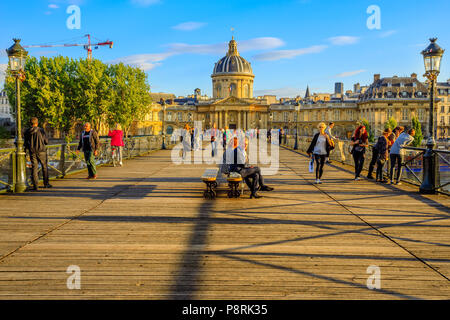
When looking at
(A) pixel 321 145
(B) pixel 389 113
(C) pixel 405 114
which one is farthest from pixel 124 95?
(C) pixel 405 114

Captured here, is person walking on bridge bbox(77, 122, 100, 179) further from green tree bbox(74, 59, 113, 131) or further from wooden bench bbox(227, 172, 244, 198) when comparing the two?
green tree bbox(74, 59, 113, 131)

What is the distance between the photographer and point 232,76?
10656 cm

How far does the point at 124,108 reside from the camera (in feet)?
183

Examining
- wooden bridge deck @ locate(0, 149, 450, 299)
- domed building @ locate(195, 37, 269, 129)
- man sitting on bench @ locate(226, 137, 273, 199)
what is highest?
domed building @ locate(195, 37, 269, 129)

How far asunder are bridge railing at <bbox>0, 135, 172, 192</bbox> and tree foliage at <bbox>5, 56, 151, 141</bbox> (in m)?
26.1

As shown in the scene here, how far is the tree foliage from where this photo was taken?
51562mm

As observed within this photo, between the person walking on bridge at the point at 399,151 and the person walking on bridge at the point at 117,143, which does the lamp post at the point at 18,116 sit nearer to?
the person walking on bridge at the point at 117,143

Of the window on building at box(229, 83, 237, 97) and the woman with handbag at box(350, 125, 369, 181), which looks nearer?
the woman with handbag at box(350, 125, 369, 181)

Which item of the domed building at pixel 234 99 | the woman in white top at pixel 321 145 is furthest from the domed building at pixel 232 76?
the woman in white top at pixel 321 145

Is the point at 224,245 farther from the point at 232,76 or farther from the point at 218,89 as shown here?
the point at 218,89

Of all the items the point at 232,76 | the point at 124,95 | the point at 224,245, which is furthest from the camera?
the point at 232,76

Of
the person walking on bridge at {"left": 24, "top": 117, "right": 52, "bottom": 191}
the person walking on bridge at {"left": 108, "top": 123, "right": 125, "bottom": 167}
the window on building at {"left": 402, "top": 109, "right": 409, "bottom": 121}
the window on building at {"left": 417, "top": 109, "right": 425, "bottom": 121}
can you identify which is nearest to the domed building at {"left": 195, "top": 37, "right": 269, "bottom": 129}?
the window on building at {"left": 402, "top": 109, "right": 409, "bottom": 121}

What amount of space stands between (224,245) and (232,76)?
104m

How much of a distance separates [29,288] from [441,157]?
31.4 feet
